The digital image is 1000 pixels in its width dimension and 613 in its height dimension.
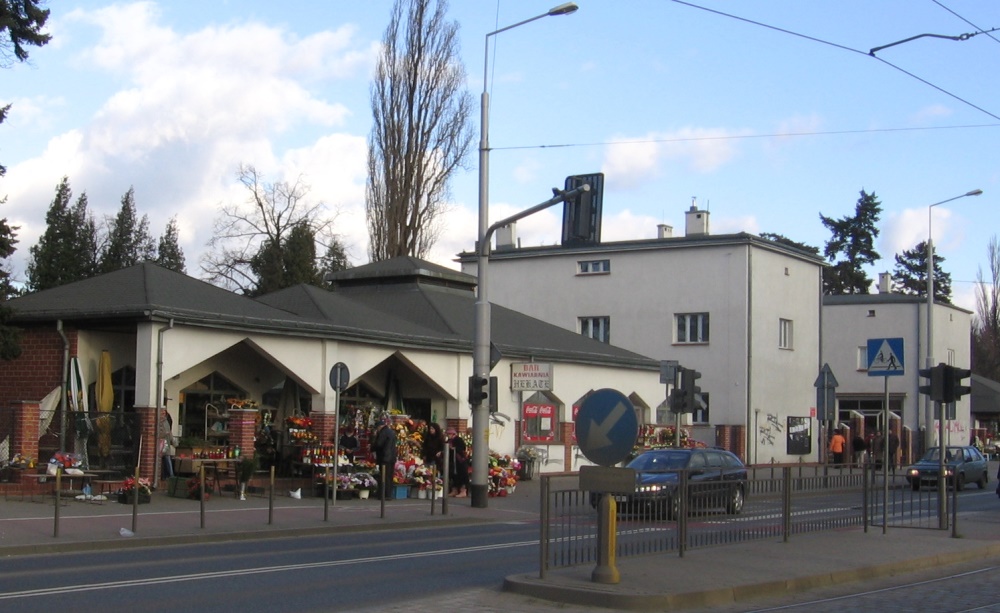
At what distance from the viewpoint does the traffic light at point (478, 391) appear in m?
24.6

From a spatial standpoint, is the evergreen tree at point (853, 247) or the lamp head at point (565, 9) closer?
the lamp head at point (565, 9)

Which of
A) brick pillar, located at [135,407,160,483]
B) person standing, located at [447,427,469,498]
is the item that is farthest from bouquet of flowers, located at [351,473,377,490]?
brick pillar, located at [135,407,160,483]

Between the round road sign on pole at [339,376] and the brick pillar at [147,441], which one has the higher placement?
the round road sign on pole at [339,376]

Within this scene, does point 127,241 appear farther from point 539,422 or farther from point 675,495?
point 675,495

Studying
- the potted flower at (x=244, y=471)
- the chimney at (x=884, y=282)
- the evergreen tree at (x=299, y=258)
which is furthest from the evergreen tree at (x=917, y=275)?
the potted flower at (x=244, y=471)

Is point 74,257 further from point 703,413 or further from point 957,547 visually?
point 957,547

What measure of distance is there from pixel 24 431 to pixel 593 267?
3356cm

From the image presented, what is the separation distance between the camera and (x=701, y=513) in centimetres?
1488

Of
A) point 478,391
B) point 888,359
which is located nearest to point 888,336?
point 478,391

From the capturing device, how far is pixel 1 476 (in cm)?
2341

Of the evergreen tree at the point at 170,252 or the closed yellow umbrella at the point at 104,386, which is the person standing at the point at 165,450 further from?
the evergreen tree at the point at 170,252

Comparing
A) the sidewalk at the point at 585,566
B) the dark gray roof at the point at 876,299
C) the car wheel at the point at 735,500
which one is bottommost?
the sidewalk at the point at 585,566

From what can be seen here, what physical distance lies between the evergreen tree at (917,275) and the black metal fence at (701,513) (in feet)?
298

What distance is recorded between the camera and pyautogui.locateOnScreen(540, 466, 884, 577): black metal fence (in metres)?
13.0
